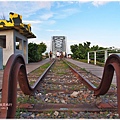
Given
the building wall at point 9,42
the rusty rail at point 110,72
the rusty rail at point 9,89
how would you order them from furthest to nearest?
the building wall at point 9,42 → the rusty rail at point 110,72 → the rusty rail at point 9,89

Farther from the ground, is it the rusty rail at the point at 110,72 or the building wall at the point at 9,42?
the building wall at the point at 9,42

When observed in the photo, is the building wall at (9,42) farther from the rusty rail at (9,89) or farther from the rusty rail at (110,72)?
the rusty rail at (9,89)

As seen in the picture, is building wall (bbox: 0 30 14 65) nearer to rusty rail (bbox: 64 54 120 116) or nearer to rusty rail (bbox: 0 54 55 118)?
rusty rail (bbox: 64 54 120 116)

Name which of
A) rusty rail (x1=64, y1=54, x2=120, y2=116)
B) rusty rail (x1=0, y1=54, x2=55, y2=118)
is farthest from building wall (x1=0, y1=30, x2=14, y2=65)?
rusty rail (x1=0, y1=54, x2=55, y2=118)

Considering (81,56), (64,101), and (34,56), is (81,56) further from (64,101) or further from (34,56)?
(64,101)

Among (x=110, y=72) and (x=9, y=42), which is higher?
(x=9, y=42)

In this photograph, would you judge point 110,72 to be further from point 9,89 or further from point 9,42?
point 9,42

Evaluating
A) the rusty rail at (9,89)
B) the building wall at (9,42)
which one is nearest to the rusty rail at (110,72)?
Answer: the rusty rail at (9,89)

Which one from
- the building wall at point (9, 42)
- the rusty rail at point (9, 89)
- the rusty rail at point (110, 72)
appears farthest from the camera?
the building wall at point (9, 42)

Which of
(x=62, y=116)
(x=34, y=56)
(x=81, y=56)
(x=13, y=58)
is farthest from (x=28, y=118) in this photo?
(x=81, y=56)

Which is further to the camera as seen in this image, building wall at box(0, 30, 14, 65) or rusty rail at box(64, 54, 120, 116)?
building wall at box(0, 30, 14, 65)

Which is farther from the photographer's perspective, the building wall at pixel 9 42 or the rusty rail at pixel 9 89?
the building wall at pixel 9 42

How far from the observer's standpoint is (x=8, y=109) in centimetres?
209

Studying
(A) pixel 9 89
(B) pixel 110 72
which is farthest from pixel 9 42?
(A) pixel 9 89
